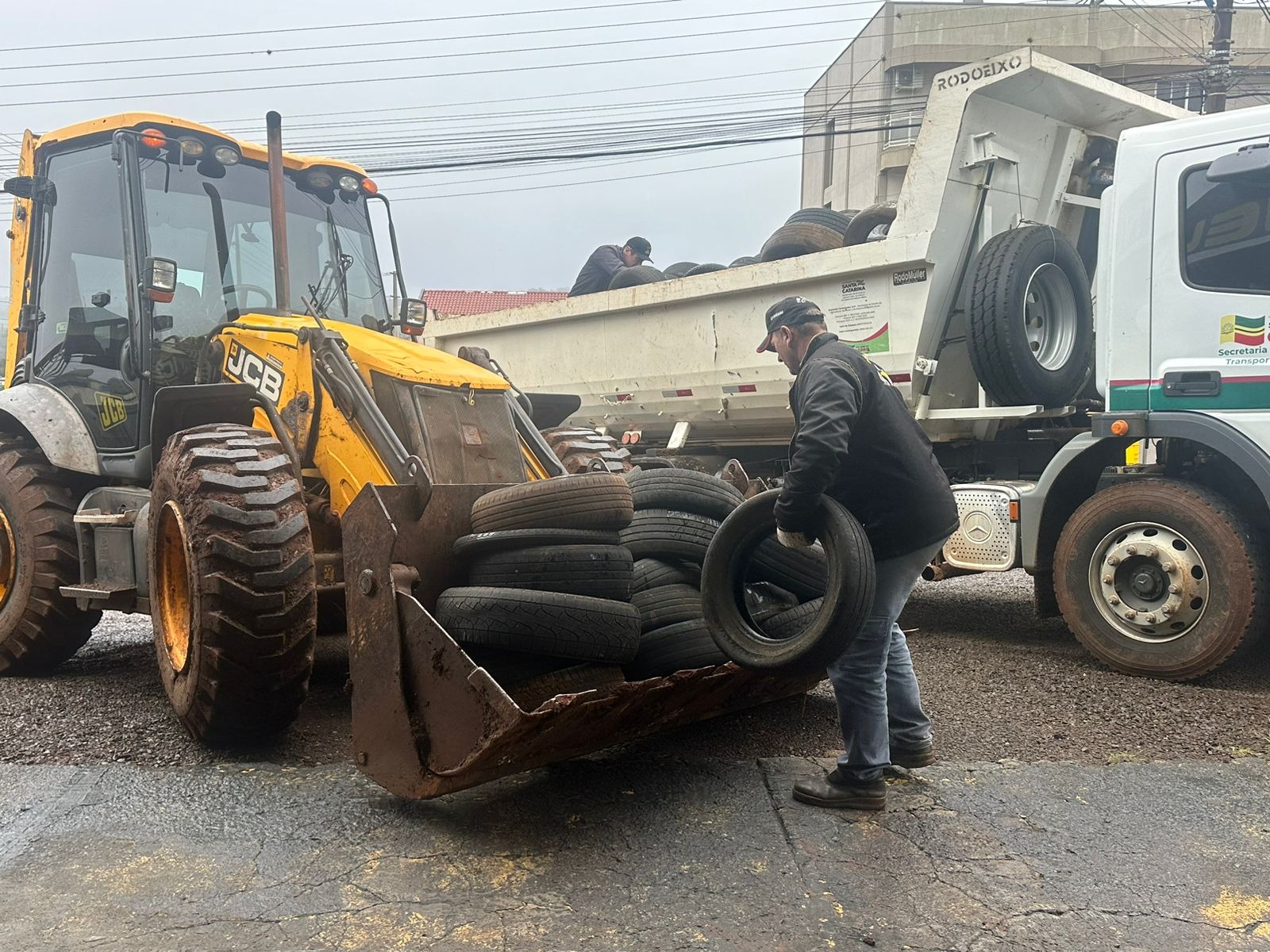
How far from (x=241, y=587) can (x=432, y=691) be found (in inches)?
40.8

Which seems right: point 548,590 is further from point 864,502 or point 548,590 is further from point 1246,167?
point 1246,167

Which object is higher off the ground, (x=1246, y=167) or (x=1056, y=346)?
(x=1246, y=167)

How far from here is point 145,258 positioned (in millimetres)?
5281

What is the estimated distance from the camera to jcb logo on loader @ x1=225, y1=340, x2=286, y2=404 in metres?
4.84

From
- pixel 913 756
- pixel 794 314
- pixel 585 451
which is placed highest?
pixel 794 314

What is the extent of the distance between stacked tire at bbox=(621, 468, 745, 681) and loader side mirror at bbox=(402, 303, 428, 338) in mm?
2315

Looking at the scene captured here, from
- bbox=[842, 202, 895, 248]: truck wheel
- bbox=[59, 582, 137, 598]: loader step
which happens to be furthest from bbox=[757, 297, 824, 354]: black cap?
bbox=[842, 202, 895, 248]: truck wheel

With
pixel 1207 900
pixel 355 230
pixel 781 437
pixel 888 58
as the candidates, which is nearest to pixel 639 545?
pixel 1207 900

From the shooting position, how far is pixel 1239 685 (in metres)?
5.33

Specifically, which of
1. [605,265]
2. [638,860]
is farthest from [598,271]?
[638,860]

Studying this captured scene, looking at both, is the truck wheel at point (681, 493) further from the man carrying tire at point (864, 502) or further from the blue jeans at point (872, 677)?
the blue jeans at point (872, 677)

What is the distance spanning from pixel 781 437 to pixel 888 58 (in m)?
24.1

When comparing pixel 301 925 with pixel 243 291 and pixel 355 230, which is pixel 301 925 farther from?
pixel 355 230

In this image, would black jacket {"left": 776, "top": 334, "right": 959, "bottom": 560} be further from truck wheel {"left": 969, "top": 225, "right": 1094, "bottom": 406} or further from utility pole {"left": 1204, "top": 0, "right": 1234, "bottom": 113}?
utility pole {"left": 1204, "top": 0, "right": 1234, "bottom": 113}
